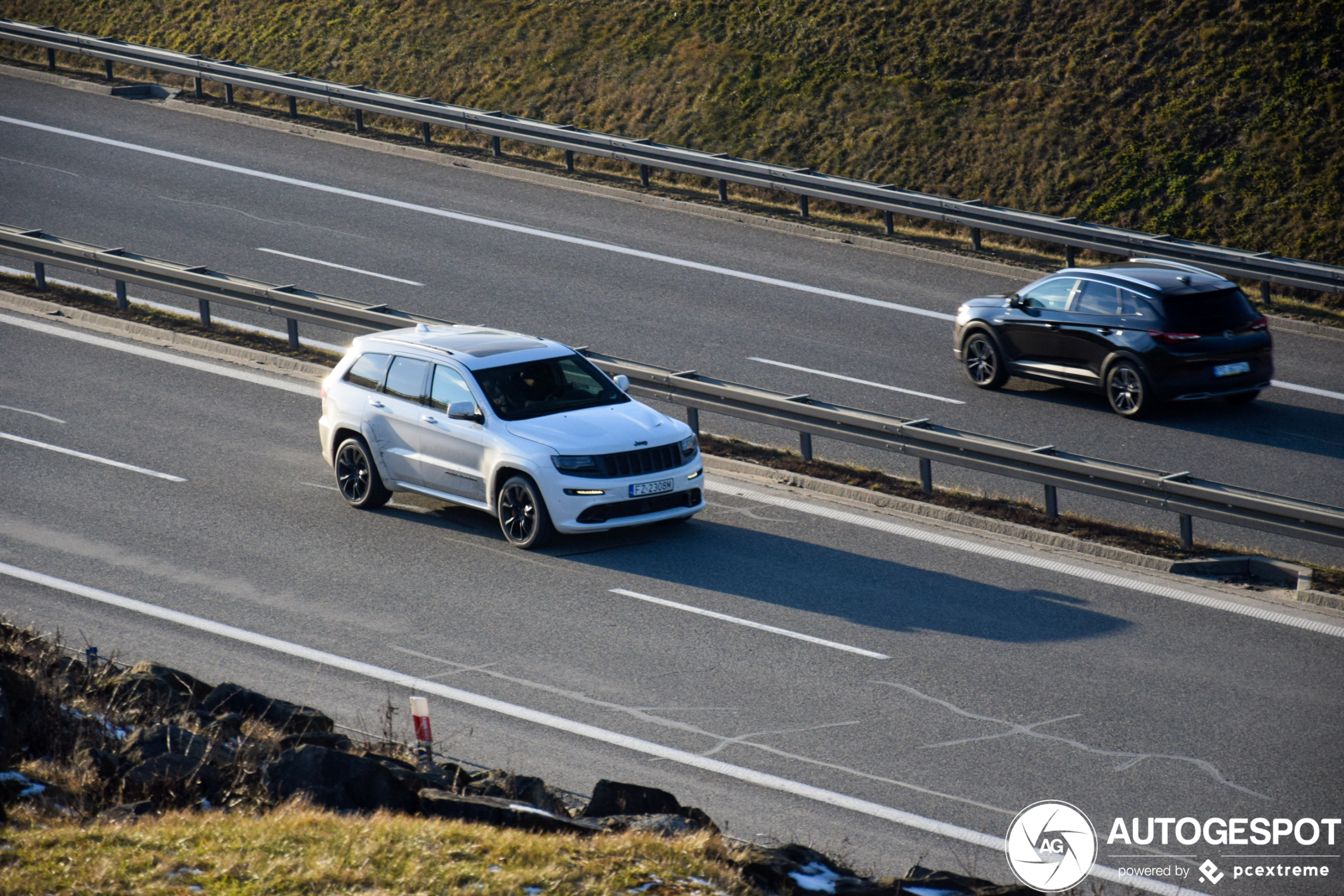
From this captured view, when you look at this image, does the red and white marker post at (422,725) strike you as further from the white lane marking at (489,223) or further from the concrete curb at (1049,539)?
the white lane marking at (489,223)

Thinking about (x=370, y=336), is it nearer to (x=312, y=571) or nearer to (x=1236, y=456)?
(x=312, y=571)

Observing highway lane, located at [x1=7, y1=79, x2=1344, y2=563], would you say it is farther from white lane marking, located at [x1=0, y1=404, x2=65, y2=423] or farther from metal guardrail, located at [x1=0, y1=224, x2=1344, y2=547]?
white lane marking, located at [x1=0, y1=404, x2=65, y2=423]

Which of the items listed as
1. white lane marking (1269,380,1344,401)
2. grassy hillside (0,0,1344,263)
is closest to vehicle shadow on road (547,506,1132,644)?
white lane marking (1269,380,1344,401)

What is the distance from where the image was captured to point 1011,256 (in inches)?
938

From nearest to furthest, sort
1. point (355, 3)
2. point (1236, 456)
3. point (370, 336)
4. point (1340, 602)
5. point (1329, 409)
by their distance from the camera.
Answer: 1. point (1340, 602)
2. point (370, 336)
3. point (1236, 456)
4. point (1329, 409)
5. point (355, 3)

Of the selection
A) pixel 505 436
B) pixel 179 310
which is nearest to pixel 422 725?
pixel 505 436

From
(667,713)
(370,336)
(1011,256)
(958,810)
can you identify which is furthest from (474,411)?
(1011,256)

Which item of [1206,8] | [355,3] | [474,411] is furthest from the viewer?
[355,3]

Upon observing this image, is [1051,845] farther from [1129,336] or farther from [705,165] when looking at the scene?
[705,165]

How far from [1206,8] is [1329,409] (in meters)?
10.7

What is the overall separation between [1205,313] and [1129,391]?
48.6 inches

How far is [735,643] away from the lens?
1170 centimetres

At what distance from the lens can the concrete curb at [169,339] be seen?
1906 cm

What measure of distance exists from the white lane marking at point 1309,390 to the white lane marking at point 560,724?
1116 cm
